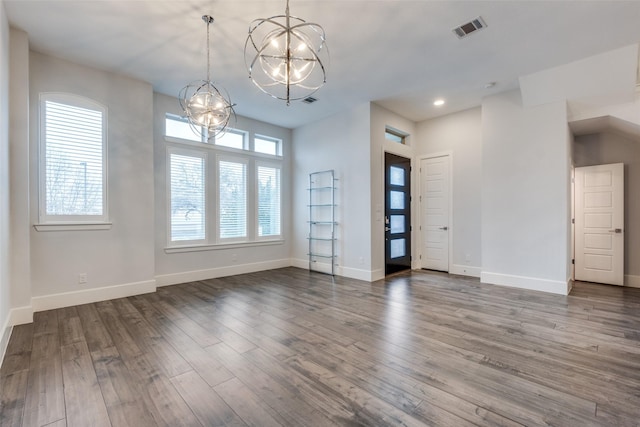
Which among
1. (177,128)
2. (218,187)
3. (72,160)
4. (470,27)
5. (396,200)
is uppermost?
(470,27)

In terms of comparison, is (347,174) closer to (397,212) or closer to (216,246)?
(397,212)

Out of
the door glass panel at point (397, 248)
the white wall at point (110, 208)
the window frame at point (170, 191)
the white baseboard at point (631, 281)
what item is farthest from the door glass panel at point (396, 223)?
the white wall at point (110, 208)

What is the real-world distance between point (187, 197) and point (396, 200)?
405 cm

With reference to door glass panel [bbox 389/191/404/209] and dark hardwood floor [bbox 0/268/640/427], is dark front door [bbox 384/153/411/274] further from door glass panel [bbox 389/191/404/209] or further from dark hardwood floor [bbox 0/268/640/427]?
dark hardwood floor [bbox 0/268/640/427]

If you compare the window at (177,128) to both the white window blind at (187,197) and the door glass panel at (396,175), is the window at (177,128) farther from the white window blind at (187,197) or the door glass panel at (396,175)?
the door glass panel at (396,175)

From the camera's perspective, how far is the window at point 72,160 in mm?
3762

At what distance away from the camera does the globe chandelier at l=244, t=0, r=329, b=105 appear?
2389 mm

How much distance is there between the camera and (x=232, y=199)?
19.5 feet

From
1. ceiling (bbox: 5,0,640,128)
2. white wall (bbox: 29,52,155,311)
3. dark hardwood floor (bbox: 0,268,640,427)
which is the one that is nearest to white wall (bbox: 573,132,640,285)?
dark hardwood floor (bbox: 0,268,640,427)

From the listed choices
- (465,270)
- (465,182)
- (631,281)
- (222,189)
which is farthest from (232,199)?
(631,281)

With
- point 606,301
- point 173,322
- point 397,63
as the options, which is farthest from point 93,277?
point 606,301

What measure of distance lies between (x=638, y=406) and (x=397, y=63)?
13.1 ft

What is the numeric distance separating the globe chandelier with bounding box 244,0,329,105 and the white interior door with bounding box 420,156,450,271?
10.4 feet

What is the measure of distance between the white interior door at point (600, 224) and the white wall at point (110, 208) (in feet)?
24.1
